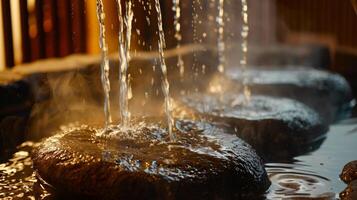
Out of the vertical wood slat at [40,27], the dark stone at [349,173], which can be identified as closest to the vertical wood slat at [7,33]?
the vertical wood slat at [40,27]

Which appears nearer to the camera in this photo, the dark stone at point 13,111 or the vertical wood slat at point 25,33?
the dark stone at point 13,111

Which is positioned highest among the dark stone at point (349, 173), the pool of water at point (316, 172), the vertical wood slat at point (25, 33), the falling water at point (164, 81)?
the vertical wood slat at point (25, 33)

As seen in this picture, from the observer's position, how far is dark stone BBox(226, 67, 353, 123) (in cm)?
777

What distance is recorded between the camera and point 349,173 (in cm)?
463

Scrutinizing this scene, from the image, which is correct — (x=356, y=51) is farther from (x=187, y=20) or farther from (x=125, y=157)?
(x=125, y=157)

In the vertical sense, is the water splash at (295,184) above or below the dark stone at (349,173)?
below

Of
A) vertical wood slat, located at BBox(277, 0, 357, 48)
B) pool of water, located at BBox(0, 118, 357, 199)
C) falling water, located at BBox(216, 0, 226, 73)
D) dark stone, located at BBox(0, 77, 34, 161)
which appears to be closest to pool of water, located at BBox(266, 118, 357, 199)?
pool of water, located at BBox(0, 118, 357, 199)

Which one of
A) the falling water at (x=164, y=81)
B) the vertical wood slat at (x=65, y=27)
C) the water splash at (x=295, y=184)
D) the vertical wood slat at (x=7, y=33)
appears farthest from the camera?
the vertical wood slat at (x=65, y=27)

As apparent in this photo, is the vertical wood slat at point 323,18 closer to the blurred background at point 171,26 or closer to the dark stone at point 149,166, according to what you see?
the blurred background at point 171,26

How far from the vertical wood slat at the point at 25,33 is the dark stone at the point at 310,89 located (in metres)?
2.73

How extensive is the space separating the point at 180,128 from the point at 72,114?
2.09 metres

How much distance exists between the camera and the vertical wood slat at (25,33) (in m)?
7.12

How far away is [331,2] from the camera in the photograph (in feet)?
38.9

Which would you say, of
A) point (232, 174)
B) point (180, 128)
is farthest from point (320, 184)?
point (180, 128)
